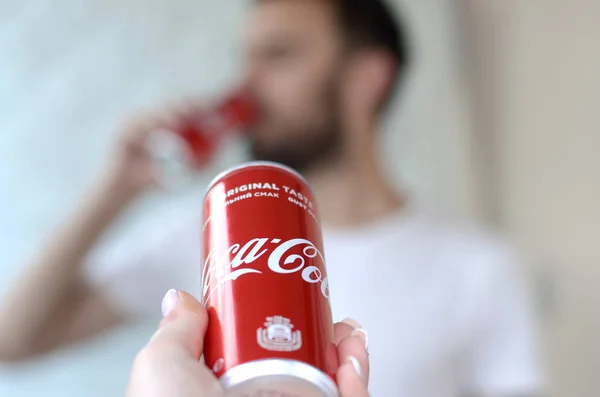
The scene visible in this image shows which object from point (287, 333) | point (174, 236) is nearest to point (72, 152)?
Answer: point (174, 236)

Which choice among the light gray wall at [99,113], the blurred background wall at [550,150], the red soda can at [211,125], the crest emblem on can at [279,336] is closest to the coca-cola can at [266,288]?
the crest emblem on can at [279,336]

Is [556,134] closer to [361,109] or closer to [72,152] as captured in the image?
[361,109]

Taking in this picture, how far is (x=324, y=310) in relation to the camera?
1.71 feet

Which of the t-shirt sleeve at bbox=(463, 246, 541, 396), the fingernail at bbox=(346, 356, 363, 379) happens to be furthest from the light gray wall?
the fingernail at bbox=(346, 356, 363, 379)

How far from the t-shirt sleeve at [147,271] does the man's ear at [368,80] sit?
0.46m

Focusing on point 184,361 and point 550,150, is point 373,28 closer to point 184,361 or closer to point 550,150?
point 550,150

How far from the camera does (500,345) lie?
48.9 inches

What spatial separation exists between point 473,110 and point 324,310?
1.49 meters

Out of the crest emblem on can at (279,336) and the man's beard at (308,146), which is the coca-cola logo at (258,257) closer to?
the crest emblem on can at (279,336)

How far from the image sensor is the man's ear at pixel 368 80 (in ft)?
4.91

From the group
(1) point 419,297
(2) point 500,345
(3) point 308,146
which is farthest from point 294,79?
(2) point 500,345

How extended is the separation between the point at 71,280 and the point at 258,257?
79 centimetres

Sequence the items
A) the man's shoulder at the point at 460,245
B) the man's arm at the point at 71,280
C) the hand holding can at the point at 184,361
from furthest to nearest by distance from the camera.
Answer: the man's shoulder at the point at 460,245, the man's arm at the point at 71,280, the hand holding can at the point at 184,361

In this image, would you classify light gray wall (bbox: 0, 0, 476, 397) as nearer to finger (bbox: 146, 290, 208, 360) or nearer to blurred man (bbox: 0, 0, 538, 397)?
blurred man (bbox: 0, 0, 538, 397)
